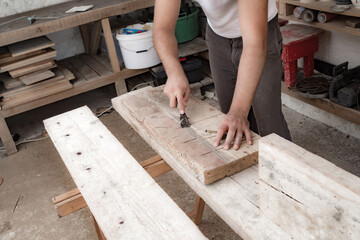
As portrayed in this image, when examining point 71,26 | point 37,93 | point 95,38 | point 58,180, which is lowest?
point 58,180

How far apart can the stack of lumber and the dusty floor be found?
0.46 m

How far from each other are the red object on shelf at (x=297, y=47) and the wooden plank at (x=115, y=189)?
1.67 metres

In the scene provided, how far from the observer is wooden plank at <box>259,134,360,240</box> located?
0.86 meters

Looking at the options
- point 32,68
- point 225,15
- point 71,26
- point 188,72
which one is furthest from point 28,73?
point 225,15

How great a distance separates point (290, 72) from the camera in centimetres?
310

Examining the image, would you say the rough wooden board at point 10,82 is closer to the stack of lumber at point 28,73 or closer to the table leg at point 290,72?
the stack of lumber at point 28,73

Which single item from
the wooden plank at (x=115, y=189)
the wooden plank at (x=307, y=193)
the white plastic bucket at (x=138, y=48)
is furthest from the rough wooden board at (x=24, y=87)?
the wooden plank at (x=307, y=193)

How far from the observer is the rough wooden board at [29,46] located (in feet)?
10.5

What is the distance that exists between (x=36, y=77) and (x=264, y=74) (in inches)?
83.2

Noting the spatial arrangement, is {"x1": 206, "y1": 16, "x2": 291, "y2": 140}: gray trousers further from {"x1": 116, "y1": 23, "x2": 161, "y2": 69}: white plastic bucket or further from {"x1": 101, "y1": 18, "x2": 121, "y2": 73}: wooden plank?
{"x1": 101, "y1": 18, "x2": 121, "y2": 73}: wooden plank

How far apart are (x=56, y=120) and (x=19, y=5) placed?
2197 mm

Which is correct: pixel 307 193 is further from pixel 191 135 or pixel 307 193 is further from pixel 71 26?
pixel 71 26

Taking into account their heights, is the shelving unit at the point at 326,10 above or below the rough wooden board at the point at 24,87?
above

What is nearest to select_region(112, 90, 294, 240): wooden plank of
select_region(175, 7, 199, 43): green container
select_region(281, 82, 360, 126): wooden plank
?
select_region(281, 82, 360, 126): wooden plank
